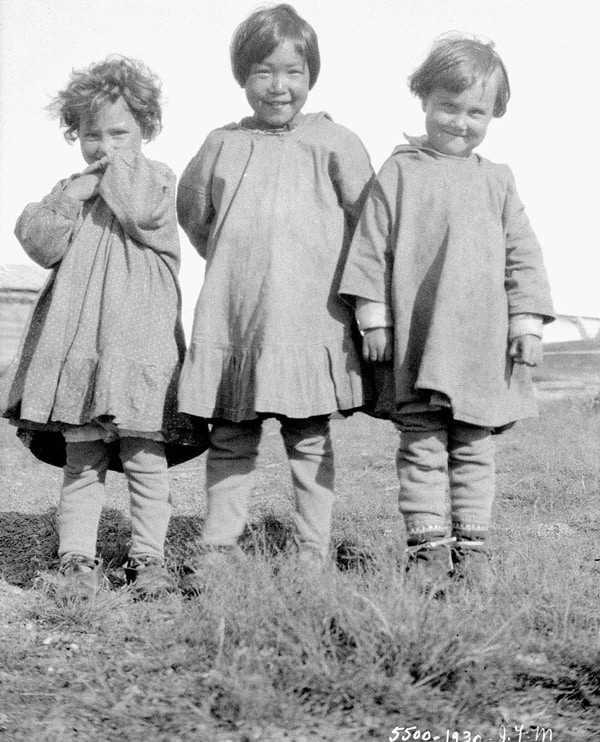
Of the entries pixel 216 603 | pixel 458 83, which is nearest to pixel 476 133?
pixel 458 83

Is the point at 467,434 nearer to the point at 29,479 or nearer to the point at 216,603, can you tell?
the point at 216,603

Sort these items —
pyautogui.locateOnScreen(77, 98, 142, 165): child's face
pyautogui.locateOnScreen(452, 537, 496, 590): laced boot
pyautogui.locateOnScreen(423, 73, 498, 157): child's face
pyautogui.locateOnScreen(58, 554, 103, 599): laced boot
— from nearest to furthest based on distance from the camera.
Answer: pyautogui.locateOnScreen(452, 537, 496, 590): laced boot → pyautogui.locateOnScreen(58, 554, 103, 599): laced boot → pyautogui.locateOnScreen(423, 73, 498, 157): child's face → pyautogui.locateOnScreen(77, 98, 142, 165): child's face

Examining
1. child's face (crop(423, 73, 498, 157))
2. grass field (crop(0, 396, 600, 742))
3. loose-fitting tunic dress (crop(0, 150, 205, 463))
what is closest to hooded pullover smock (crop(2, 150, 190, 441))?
loose-fitting tunic dress (crop(0, 150, 205, 463))

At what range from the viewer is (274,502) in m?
3.97

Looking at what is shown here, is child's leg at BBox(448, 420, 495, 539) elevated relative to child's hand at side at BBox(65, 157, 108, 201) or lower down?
lower down

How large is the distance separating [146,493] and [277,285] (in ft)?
2.49

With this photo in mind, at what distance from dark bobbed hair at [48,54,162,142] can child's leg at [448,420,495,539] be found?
1.41 m

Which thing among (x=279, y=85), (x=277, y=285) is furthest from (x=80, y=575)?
(x=279, y=85)

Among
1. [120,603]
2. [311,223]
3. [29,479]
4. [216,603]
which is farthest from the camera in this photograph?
[29,479]

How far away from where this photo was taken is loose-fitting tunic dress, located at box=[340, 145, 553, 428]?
2627 mm

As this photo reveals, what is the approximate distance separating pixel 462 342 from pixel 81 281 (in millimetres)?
1164

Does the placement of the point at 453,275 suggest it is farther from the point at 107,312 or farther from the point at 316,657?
the point at 316,657

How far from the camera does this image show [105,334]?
9.07ft

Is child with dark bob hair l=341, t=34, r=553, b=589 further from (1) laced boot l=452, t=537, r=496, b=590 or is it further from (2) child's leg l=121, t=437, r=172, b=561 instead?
(2) child's leg l=121, t=437, r=172, b=561
